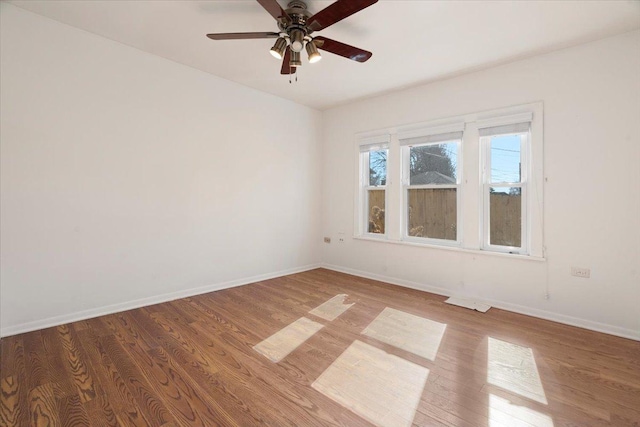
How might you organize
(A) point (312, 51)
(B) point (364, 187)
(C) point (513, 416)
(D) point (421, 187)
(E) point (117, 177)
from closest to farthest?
(C) point (513, 416), (A) point (312, 51), (E) point (117, 177), (D) point (421, 187), (B) point (364, 187)

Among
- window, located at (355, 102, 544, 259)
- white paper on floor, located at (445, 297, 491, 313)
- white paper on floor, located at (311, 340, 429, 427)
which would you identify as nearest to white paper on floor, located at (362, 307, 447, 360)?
white paper on floor, located at (311, 340, 429, 427)

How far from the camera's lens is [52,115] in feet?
9.01

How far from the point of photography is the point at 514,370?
2123 mm

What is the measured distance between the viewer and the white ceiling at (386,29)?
2463mm

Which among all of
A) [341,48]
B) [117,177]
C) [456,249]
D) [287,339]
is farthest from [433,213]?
[117,177]

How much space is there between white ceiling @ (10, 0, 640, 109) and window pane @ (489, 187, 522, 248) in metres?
1.54

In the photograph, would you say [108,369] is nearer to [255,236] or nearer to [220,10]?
[255,236]

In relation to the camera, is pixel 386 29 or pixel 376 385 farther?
pixel 386 29

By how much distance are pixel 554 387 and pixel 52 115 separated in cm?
476

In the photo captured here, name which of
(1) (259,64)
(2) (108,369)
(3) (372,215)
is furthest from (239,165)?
(2) (108,369)

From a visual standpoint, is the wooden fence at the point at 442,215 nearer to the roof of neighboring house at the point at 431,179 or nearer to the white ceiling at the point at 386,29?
the roof of neighboring house at the point at 431,179

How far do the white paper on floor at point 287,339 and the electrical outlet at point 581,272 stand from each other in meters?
2.70

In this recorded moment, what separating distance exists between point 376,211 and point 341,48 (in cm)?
278

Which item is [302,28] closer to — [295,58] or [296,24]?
[296,24]
